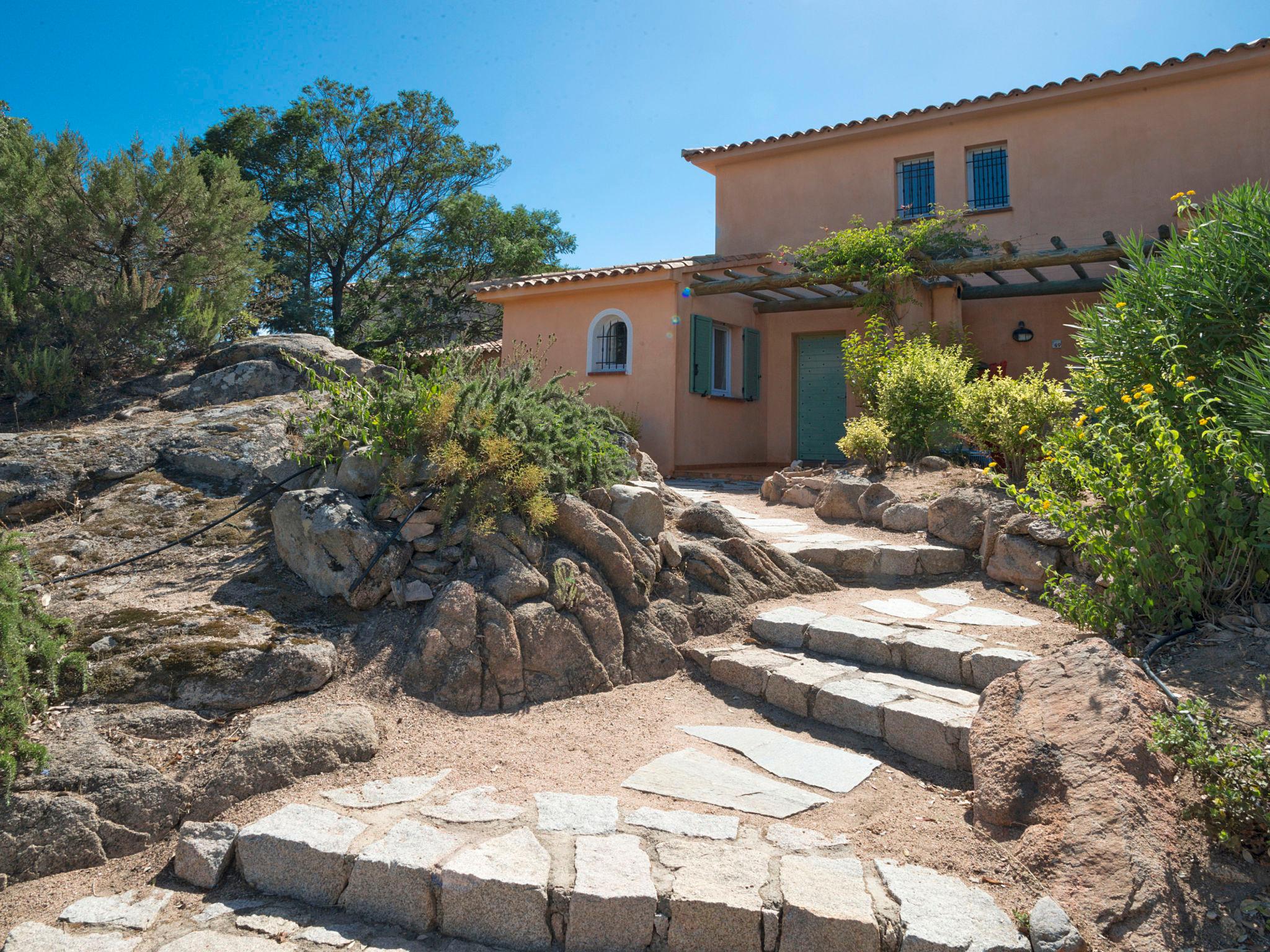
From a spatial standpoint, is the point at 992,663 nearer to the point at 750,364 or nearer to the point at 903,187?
the point at 750,364

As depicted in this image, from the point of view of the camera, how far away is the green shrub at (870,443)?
27.8 ft

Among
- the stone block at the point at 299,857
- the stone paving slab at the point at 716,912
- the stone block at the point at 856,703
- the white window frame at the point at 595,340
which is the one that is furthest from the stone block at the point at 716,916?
the white window frame at the point at 595,340

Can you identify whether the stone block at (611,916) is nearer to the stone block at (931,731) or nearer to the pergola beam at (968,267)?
the stone block at (931,731)

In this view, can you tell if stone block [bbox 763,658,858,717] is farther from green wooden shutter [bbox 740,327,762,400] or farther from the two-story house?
green wooden shutter [bbox 740,327,762,400]

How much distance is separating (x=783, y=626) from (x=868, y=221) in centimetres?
977

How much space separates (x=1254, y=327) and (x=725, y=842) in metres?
3.56

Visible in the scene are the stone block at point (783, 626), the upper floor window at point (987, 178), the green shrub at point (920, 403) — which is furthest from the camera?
the upper floor window at point (987, 178)

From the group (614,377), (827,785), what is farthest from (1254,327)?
(614,377)

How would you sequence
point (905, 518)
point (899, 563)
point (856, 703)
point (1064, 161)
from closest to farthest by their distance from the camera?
point (856, 703) → point (899, 563) → point (905, 518) → point (1064, 161)

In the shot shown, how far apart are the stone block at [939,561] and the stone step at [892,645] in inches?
54.2

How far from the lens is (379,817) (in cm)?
307

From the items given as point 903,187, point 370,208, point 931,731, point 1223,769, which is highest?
point 370,208

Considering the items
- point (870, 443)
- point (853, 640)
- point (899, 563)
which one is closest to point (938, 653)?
point (853, 640)

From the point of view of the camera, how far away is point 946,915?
252 centimetres
